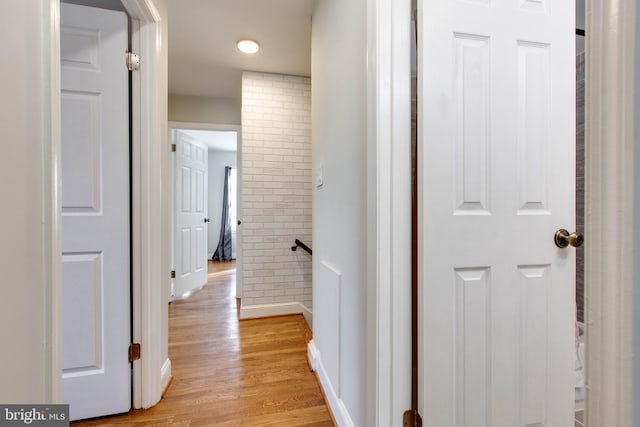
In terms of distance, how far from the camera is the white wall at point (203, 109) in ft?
10.7

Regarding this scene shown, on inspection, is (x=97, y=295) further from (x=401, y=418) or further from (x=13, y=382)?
(x=401, y=418)

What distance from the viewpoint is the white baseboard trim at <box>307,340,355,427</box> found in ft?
3.94

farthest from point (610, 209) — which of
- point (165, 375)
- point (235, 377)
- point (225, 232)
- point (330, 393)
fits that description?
point (225, 232)

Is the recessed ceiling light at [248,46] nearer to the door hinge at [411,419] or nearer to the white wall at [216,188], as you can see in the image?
the door hinge at [411,419]

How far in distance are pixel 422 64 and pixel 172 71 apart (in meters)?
2.78

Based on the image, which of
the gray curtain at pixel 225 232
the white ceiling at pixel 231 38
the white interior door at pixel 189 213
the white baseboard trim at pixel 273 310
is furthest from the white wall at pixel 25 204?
the gray curtain at pixel 225 232

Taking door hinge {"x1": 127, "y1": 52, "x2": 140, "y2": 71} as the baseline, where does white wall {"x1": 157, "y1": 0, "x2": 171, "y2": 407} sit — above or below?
below

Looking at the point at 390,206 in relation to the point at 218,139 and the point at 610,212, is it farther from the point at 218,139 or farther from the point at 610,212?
the point at 218,139

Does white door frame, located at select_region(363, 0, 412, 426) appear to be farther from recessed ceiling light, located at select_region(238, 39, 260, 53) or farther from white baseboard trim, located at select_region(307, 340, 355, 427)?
recessed ceiling light, located at select_region(238, 39, 260, 53)

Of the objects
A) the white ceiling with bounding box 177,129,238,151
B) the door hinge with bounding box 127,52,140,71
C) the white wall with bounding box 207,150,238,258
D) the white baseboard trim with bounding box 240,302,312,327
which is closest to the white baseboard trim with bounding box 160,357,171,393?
the white baseboard trim with bounding box 240,302,312,327

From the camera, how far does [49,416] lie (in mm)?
685

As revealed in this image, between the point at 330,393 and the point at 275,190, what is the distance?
6.16 feet

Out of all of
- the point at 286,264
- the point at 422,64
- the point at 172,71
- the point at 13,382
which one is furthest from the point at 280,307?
the point at 172,71

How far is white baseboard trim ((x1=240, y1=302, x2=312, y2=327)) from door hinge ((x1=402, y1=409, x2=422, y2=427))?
170 cm
